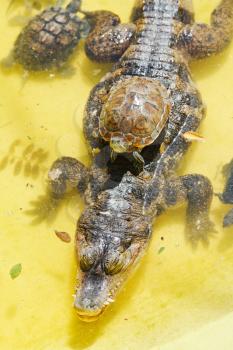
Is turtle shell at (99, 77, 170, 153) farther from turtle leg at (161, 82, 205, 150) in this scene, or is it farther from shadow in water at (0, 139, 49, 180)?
shadow in water at (0, 139, 49, 180)

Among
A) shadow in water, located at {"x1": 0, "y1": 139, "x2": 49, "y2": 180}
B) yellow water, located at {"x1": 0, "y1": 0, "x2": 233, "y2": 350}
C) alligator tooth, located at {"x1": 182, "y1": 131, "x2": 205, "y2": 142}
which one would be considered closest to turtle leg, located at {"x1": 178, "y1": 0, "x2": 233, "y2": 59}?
yellow water, located at {"x1": 0, "y1": 0, "x2": 233, "y2": 350}

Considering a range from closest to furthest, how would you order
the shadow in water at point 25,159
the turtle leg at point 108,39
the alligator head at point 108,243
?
1. the alligator head at point 108,243
2. the shadow in water at point 25,159
3. the turtle leg at point 108,39

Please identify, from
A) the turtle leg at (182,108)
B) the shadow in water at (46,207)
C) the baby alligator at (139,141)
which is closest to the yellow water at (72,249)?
the shadow in water at (46,207)

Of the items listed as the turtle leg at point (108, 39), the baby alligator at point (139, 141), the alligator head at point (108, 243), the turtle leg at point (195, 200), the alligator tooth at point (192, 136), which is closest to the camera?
the alligator head at point (108, 243)

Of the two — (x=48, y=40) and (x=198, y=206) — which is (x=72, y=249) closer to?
(x=198, y=206)


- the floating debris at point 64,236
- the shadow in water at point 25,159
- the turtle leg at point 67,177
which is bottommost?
the floating debris at point 64,236

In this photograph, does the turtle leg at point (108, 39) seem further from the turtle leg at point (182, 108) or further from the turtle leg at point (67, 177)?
the turtle leg at point (67, 177)

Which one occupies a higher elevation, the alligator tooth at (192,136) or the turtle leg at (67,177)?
the alligator tooth at (192,136)

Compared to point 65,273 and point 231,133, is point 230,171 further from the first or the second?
point 65,273

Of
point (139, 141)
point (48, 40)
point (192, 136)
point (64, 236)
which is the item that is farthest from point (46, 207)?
point (48, 40)
